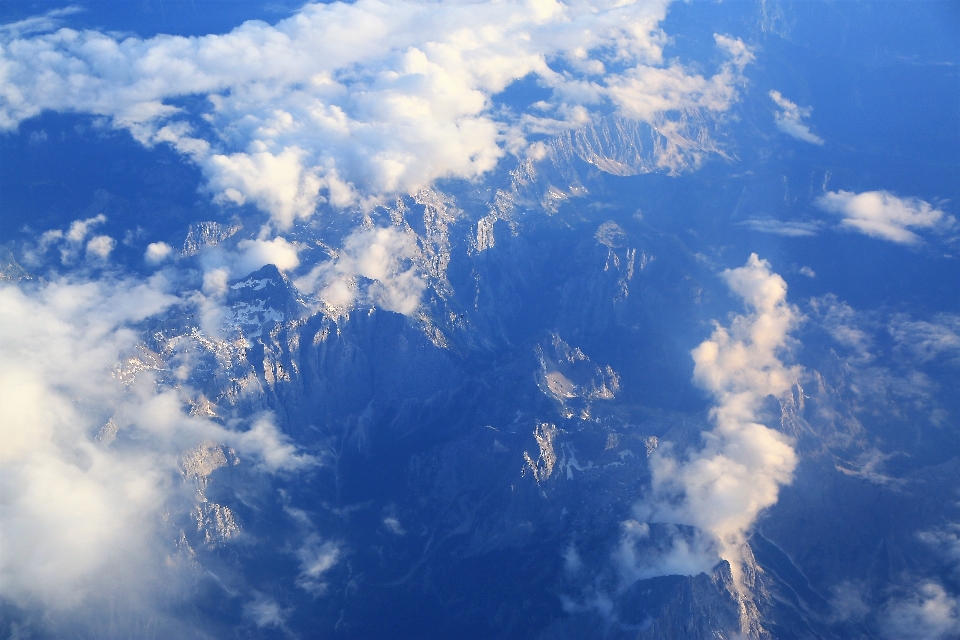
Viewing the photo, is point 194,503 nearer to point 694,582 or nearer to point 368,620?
point 368,620

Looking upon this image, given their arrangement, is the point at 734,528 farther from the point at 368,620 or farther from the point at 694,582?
the point at 368,620

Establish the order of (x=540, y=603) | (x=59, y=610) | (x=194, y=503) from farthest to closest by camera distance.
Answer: (x=194, y=503) < (x=540, y=603) < (x=59, y=610)

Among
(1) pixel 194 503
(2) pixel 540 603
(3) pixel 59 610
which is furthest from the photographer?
(1) pixel 194 503

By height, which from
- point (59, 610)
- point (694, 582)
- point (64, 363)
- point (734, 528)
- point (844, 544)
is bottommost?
point (844, 544)

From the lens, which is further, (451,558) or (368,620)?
(451,558)

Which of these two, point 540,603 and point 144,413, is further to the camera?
point 144,413

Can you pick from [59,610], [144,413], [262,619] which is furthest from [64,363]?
[262,619]

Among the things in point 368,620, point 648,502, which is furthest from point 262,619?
point 648,502

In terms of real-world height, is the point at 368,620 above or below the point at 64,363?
below

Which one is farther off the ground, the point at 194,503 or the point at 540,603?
the point at 194,503
